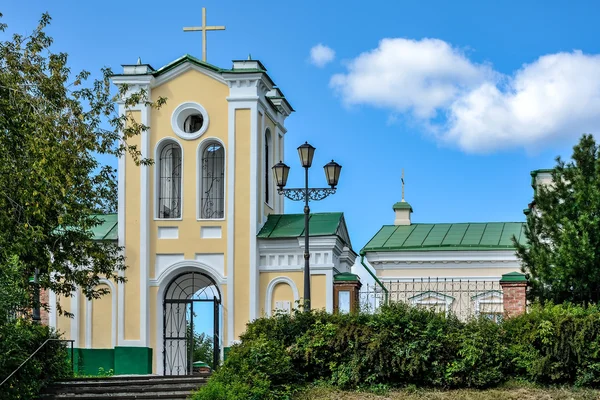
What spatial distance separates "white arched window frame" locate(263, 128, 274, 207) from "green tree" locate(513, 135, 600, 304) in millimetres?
7260

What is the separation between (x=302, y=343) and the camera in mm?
17953

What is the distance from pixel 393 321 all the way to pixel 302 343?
5.66ft

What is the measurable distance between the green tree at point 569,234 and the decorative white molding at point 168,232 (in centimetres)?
871

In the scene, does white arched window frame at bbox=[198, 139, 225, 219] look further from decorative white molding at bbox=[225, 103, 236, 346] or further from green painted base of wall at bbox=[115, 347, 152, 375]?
green painted base of wall at bbox=[115, 347, 152, 375]

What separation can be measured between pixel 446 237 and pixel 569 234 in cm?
909

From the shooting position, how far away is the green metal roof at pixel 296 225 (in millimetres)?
25016

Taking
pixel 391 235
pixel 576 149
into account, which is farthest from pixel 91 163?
pixel 391 235

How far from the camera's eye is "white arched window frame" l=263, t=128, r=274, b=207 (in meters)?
26.9

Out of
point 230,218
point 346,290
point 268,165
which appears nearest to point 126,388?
point 346,290

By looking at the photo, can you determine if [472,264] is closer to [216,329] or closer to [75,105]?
[216,329]

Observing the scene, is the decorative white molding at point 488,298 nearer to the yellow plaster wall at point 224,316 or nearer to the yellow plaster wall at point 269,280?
the yellow plaster wall at point 269,280

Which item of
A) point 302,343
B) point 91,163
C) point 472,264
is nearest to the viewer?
point 302,343

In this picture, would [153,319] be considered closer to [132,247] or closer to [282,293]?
[132,247]

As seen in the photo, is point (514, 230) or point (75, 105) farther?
point (514, 230)
